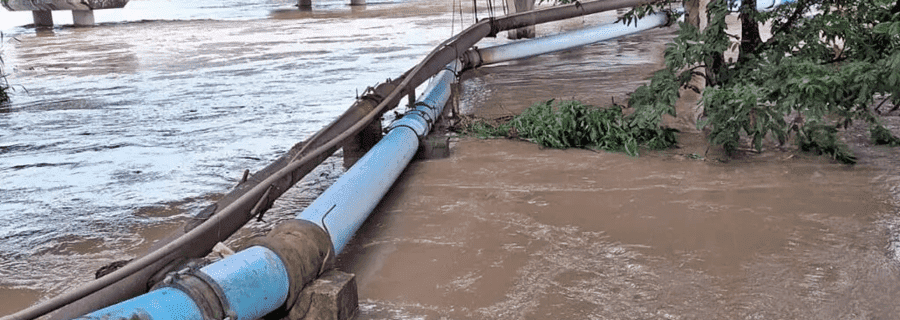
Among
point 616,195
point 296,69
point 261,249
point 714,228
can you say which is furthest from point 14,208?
point 296,69

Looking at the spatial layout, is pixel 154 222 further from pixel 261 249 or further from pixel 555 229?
pixel 555 229

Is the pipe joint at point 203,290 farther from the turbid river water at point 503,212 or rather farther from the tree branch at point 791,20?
the tree branch at point 791,20

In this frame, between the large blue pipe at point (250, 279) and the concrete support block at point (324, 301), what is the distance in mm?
98

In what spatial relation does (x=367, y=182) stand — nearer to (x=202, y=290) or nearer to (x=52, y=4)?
(x=202, y=290)

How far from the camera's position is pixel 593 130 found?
228 inches

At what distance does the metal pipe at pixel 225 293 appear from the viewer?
8.11 ft

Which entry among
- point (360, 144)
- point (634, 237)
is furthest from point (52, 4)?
point (634, 237)

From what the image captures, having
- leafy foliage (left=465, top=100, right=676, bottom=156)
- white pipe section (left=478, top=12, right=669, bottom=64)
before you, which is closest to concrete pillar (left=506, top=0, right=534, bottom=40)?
white pipe section (left=478, top=12, right=669, bottom=64)

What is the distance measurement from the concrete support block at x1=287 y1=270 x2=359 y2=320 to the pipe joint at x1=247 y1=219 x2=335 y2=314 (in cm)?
2

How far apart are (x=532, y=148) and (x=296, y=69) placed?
5834mm

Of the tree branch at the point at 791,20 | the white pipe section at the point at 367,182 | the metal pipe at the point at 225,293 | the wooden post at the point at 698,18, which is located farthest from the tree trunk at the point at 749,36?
the metal pipe at the point at 225,293

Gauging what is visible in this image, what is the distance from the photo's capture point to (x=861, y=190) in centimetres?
458

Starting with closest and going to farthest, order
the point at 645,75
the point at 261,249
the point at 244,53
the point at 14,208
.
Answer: the point at 261,249
the point at 14,208
the point at 645,75
the point at 244,53

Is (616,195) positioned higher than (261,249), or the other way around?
(261,249)
